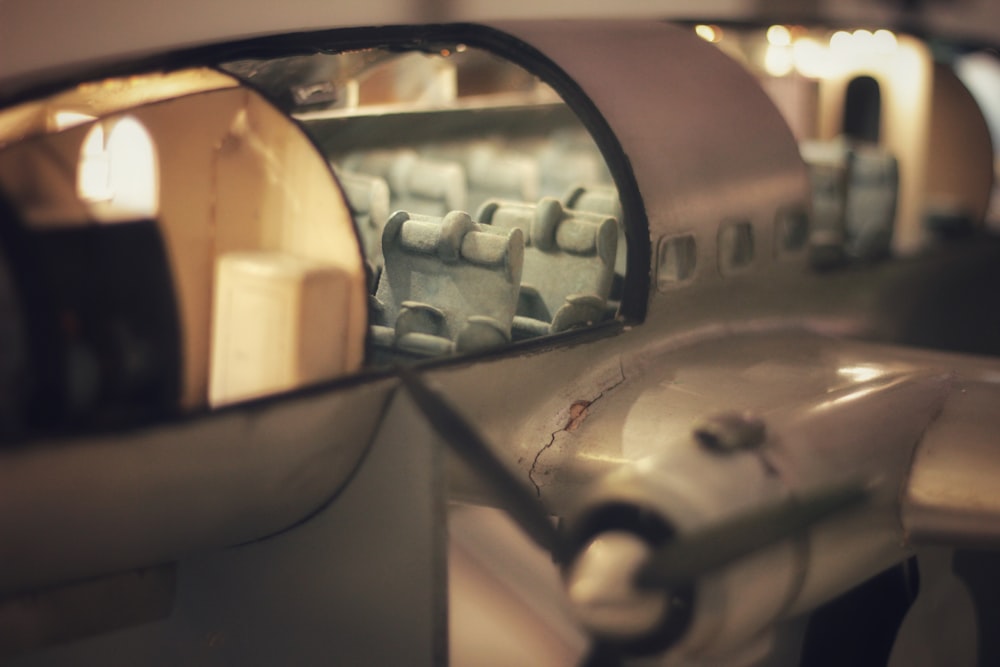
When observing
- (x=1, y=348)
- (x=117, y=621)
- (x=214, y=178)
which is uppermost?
(x=214, y=178)

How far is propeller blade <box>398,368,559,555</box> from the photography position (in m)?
2.17

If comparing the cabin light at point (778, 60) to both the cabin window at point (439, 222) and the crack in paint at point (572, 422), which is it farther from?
the crack in paint at point (572, 422)

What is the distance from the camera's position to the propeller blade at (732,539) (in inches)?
81.0

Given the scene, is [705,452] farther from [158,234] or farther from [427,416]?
[158,234]

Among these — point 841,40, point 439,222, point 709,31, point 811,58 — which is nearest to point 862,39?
point 841,40

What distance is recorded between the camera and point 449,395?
2.62 m

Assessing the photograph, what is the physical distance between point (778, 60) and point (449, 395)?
3.91m

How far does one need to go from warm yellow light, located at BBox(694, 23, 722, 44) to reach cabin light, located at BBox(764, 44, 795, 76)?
1.83 feet

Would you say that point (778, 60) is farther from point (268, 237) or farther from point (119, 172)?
point (119, 172)

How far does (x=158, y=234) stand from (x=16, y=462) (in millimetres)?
547

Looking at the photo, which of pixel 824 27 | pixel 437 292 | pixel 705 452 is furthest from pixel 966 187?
pixel 705 452

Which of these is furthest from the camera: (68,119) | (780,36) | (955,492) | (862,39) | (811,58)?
(811,58)

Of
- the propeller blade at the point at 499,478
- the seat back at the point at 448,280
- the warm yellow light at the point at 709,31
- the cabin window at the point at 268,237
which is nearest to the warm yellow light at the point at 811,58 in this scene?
the warm yellow light at the point at 709,31

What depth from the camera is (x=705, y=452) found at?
2318mm
